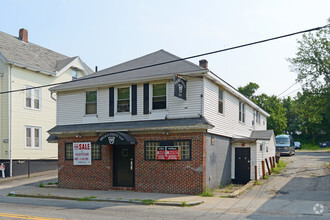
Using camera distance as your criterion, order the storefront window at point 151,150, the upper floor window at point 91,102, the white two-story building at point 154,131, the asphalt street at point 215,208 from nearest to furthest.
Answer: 1. the asphalt street at point 215,208
2. the white two-story building at point 154,131
3. the storefront window at point 151,150
4. the upper floor window at point 91,102

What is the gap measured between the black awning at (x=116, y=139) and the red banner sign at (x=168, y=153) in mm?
1382

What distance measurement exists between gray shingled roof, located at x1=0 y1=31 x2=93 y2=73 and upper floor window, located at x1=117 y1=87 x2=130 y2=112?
11.5m

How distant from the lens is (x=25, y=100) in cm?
2669

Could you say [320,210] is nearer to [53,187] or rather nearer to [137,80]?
[137,80]

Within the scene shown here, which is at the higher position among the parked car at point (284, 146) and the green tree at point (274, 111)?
the green tree at point (274, 111)

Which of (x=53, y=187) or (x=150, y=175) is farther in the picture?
(x=53, y=187)

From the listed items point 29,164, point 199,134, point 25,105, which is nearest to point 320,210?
point 199,134

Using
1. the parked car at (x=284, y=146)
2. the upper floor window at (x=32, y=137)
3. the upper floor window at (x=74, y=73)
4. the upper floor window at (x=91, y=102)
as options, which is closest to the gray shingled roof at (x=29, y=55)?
the upper floor window at (x=74, y=73)

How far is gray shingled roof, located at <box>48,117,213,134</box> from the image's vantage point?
15.7 m

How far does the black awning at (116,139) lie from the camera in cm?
1658

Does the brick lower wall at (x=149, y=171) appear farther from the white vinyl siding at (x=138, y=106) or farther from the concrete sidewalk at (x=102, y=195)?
the white vinyl siding at (x=138, y=106)

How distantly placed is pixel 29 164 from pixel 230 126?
15.0 meters

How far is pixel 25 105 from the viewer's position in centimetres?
2661

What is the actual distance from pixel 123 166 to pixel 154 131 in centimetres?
→ 279
